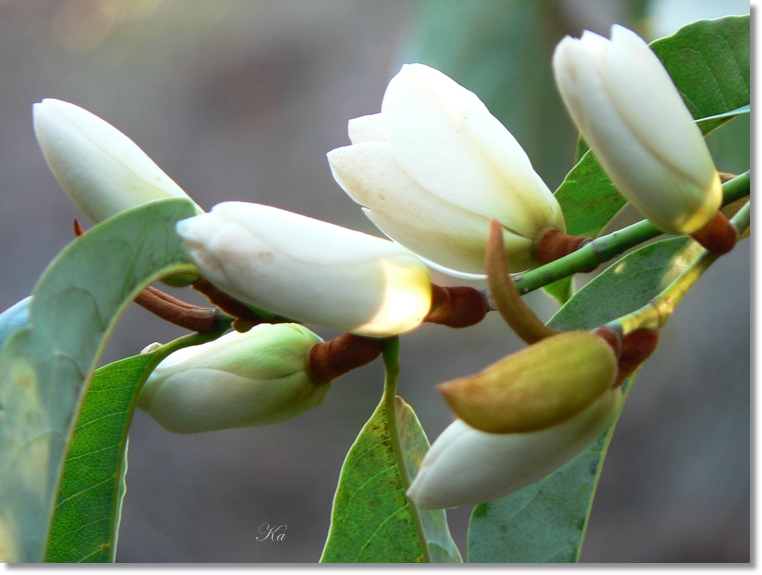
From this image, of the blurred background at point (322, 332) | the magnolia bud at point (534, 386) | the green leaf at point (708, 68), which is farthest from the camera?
the blurred background at point (322, 332)

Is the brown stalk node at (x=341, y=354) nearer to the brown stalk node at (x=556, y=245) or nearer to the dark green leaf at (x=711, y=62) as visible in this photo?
the brown stalk node at (x=556, y=245)

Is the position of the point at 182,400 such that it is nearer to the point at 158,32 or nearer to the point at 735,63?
the point at 735,63

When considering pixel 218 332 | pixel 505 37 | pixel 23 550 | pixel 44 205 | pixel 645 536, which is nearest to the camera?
pixel 23 550

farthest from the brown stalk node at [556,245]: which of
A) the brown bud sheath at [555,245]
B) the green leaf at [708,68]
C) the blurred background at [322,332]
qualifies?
the blurred background at [322,332]

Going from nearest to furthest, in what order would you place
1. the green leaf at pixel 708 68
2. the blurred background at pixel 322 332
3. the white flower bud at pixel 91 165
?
the white flower bud at pixel 91 165 → the green leaf at pixel 708 68 → the blurred background at pixel 322 332

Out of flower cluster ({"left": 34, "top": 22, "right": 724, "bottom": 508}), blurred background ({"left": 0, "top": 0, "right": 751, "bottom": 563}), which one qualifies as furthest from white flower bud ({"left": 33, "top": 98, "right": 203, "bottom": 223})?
blurred background ({"left": 0, "top": 0, "right": 751, "bottom": 563})

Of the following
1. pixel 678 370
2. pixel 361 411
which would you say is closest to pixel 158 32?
pixel 361 411
